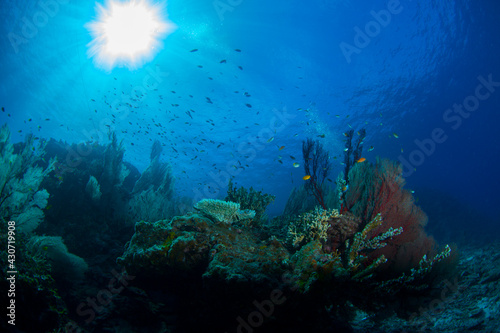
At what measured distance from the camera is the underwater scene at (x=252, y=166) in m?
3.42

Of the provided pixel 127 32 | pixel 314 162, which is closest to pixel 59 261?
pixel 314 162

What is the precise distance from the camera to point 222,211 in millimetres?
5242

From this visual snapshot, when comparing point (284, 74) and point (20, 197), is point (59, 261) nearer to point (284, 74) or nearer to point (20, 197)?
point (20, 197)

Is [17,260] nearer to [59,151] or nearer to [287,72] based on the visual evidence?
[59,151]

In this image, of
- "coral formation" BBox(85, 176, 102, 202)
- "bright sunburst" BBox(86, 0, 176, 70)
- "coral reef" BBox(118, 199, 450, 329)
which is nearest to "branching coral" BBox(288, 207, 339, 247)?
"coral reef" BBox(118, 199, 450, 329)

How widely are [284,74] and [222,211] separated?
17.7m

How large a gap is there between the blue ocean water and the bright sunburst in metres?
0.62

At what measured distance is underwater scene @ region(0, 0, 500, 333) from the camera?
11.2ft

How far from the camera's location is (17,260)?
3590mm

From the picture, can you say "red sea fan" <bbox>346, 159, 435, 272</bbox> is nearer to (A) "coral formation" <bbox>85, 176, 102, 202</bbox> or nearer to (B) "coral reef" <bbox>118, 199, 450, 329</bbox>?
(B) "coral reef" <bbox>118, 199, 450, 329</bbox>

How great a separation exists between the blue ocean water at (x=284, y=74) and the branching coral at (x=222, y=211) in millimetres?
7208

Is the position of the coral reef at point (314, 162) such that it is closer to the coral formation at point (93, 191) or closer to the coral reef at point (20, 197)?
the coral formation at point (93, 191)

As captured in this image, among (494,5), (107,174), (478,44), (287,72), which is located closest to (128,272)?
(107,174)

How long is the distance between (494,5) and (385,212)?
2235 cm
